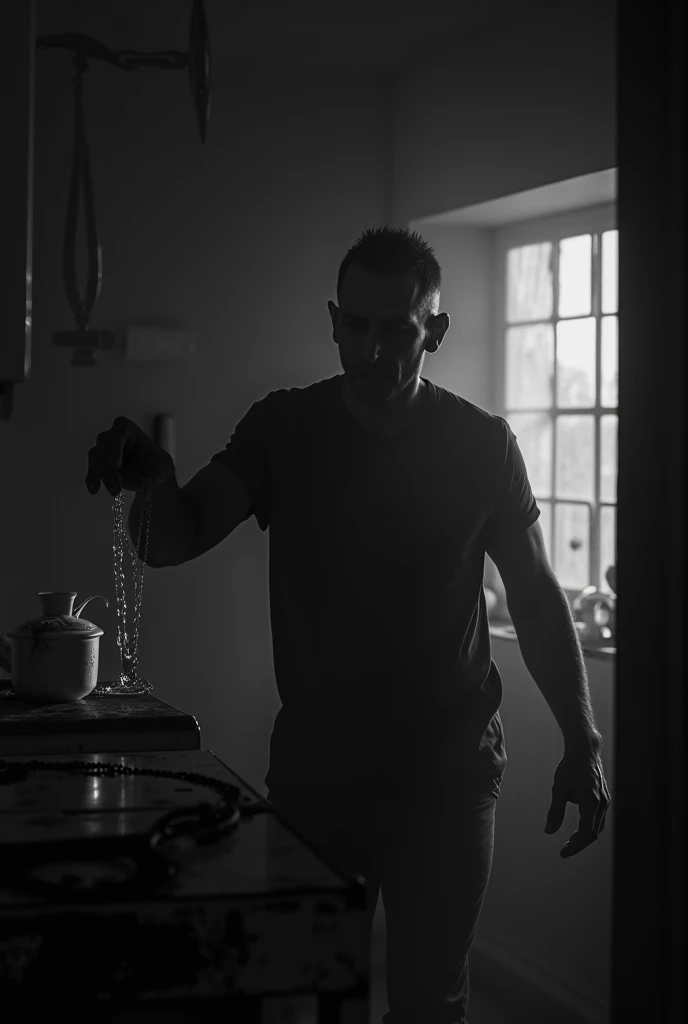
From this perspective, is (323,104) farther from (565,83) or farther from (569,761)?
(569,761)

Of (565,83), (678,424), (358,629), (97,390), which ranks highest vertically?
(565,83)

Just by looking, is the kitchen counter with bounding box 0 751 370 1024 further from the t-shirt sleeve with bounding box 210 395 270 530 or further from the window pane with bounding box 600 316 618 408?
the window pane with bounding box 600 316 618 408

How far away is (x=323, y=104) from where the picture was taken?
139 inches

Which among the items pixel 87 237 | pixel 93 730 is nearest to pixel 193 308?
pixel 87 237

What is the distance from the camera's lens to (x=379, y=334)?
205 cm

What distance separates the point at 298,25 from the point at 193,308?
786 mm

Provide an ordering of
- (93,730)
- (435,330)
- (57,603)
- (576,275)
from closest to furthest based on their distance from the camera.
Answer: (93,730), (435,330), (57,603), (576,275)

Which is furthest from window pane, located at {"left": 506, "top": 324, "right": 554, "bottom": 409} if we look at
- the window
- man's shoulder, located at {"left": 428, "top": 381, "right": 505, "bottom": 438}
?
man's shoulder, located at {"left": 428, "top": 381, "right": 505, "bottom": 438}

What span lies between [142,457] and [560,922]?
183 cm

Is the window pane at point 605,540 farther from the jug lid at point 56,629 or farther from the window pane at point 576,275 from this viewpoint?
the jug lid at point 56,629

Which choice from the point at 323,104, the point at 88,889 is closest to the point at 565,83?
the point at 323,104

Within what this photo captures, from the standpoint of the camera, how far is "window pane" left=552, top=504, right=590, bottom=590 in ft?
10.6

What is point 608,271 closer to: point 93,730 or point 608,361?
point 608,361

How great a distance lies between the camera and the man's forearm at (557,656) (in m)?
2.13
